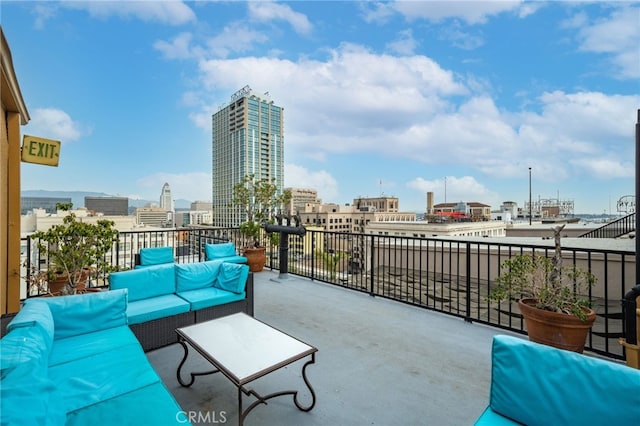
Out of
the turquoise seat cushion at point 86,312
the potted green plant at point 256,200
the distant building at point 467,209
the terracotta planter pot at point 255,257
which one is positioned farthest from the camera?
the distant building at point 467,209

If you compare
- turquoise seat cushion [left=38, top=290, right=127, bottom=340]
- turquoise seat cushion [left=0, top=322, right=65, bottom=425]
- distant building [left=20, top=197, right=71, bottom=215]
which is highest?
distant building [left=20, top=197, right=71, bottom=215]

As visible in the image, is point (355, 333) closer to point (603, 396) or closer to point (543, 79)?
point (603, 396)

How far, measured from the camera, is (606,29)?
5.12 metres

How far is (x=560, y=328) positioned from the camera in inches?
94.5

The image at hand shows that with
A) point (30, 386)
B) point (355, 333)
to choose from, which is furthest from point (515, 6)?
point (30, 386)

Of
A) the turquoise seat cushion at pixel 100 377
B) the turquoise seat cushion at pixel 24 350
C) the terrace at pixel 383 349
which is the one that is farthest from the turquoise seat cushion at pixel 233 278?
the turquoise seat cushion at pixel 24 350

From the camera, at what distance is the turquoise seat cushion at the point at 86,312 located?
7.14 feet

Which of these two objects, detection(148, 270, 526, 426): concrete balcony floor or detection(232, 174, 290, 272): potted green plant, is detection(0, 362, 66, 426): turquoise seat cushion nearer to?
detection(148, 270, 526, 426): concrete balcony floor

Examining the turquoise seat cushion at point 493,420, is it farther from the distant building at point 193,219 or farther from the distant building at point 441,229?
the distant building at point 193,219

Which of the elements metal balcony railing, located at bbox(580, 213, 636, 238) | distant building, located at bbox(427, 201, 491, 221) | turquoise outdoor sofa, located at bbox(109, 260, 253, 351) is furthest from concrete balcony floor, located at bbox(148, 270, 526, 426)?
distant building, located at bbox(427, 201, 491, 221)

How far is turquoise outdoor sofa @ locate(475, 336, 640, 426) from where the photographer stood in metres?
1.10

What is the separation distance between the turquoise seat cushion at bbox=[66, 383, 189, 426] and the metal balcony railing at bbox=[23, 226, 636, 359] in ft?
10.1

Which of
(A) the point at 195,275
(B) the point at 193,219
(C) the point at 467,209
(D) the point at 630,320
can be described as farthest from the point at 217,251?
(C) the point at 467,209

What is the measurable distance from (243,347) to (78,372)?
0.92 metres
